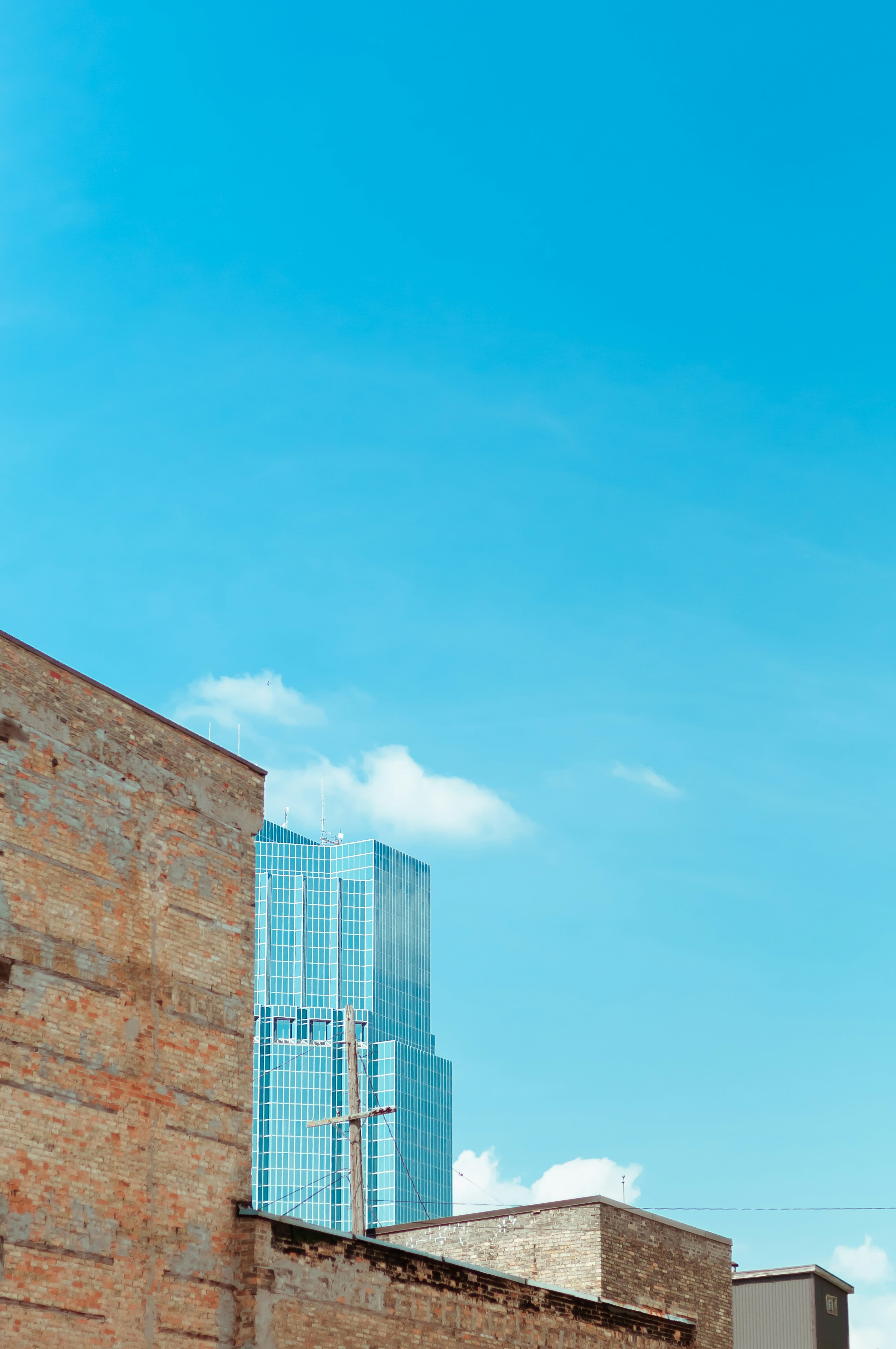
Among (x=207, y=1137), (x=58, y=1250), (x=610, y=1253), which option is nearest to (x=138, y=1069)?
(x=207, y=1137)

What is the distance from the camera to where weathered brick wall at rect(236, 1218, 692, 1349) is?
67.6ft

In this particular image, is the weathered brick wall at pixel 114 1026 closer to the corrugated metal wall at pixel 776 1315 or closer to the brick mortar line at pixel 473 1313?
the brick mortar line at pixel 473 1313

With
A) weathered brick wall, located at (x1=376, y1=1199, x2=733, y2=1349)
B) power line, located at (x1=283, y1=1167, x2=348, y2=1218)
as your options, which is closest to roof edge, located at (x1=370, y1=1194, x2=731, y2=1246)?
weathered brick wall, located at (x1=376, y1=1199, x2=733, y2=1349)

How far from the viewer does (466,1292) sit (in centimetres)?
2345

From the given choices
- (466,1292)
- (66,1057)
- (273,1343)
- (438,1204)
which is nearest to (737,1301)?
(466,1292)

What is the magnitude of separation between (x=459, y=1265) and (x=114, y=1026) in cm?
728

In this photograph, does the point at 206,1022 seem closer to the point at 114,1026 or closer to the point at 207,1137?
the point at 207,1137

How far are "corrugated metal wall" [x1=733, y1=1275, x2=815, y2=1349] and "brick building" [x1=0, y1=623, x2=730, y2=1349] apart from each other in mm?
19843

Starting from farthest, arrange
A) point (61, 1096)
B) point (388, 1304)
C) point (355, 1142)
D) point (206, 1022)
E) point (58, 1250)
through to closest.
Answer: point (355, 1142)
point (388, 1304)
point (206, 1022)
point (61, 1096)
point (58, 1250)

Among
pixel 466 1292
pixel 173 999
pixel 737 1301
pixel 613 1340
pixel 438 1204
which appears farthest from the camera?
pixel 438 1204

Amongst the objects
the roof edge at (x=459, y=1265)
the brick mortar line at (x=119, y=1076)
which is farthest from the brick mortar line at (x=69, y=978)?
the roof edge at (x=459, y=1265)

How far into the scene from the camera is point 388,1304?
72.3 feet

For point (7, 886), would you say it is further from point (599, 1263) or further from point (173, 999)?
point (599, 1263)

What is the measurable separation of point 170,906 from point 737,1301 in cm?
2698
